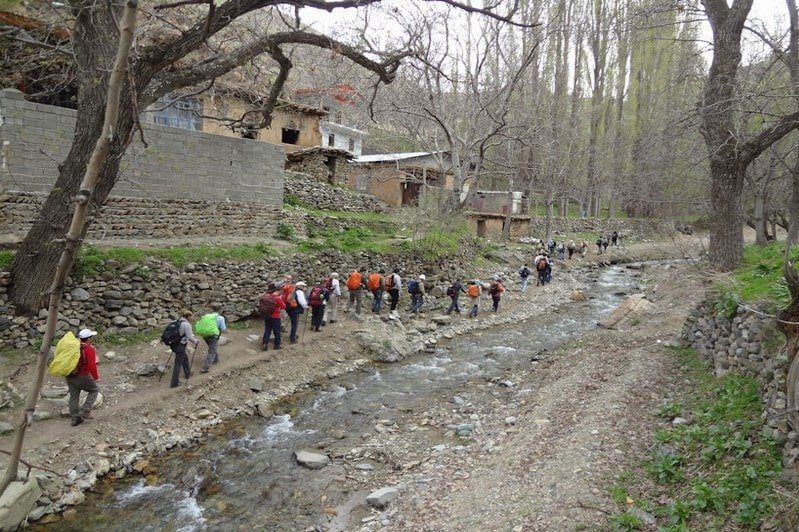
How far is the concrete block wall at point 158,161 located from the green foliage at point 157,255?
1.60 m

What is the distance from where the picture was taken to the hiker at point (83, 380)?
25.6 feet

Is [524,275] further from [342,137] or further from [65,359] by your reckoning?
[342,137]

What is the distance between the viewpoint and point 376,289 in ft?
51.4

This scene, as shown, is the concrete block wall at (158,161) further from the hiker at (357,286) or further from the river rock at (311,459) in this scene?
the river rock at (311,459)

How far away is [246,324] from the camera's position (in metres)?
12.9

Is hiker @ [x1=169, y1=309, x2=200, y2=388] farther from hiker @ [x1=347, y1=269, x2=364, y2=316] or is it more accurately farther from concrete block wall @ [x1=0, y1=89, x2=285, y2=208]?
hiker @ [x1=347, y1=269, x2=364, y2=316]

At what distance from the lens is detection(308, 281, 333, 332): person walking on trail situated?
43.3 feet

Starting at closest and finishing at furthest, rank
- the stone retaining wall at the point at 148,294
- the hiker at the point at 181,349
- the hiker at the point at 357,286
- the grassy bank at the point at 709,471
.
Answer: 1. the grassy bank at the point at 709,471
2. the stone retaining wall at the point at 148,294
3. the hiker at the point at 181,349
4. the hiker at the point at 357,286

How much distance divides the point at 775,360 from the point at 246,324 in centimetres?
1128

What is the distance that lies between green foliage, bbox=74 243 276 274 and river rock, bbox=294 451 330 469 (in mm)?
5899


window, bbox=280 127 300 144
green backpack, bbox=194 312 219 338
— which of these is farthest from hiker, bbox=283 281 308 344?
window, bbox=280 127 300 144

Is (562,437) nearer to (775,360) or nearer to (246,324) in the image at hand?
(775,360)

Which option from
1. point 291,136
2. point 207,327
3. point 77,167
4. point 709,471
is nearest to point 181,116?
point 291,136

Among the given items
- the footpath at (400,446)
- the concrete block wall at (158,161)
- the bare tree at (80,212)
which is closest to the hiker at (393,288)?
the footpath at (400,446)
